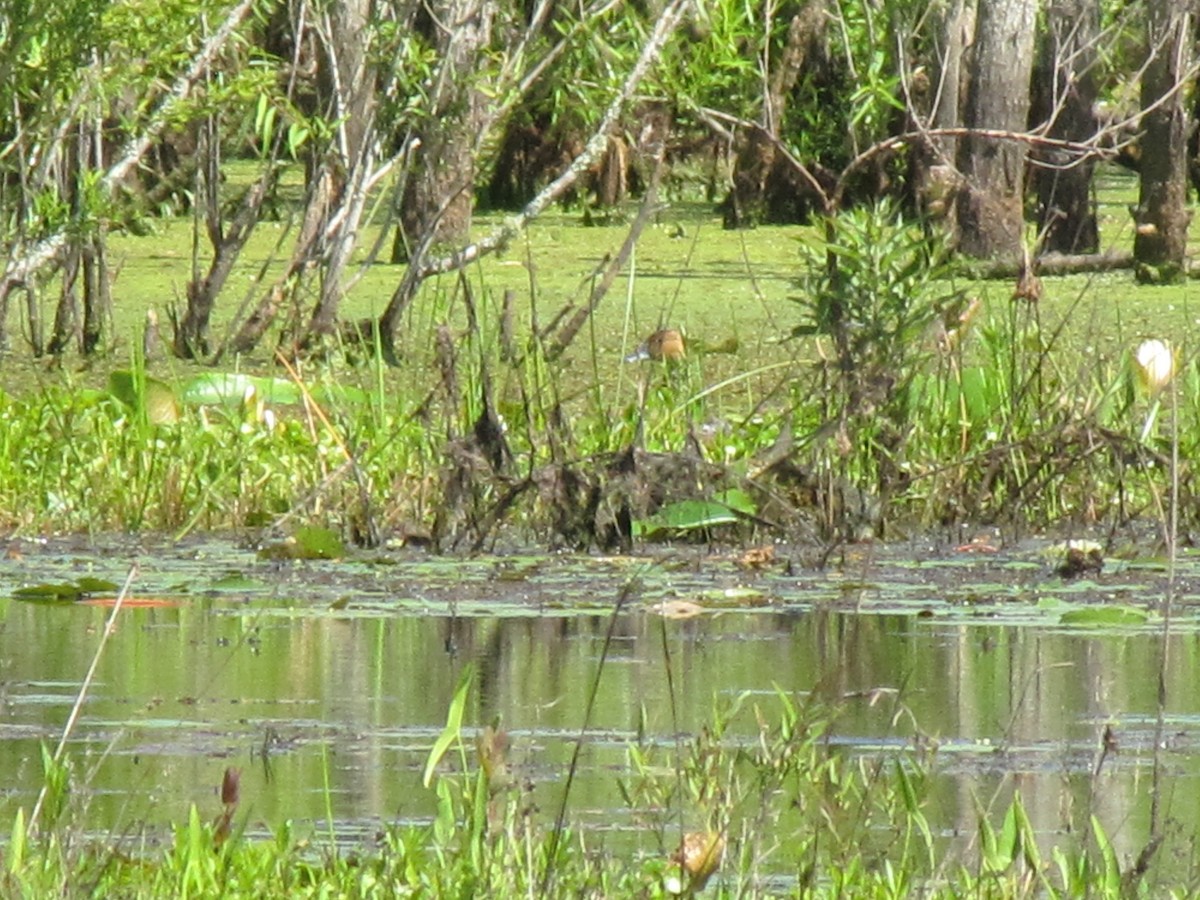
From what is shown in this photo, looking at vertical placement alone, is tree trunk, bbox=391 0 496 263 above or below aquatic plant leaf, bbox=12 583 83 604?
above

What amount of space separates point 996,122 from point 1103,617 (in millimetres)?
10707

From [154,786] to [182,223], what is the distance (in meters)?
15.0

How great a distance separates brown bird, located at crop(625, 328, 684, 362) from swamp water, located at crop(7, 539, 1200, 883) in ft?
3.01

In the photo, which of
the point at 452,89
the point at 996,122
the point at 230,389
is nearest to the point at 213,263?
the point at 452,89

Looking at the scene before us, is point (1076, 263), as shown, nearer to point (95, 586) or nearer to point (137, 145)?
point (137, 145)

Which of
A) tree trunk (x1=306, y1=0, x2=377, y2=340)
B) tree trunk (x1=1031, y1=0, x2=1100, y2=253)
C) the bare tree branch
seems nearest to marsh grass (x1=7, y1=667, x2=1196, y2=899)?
the bare tree branch

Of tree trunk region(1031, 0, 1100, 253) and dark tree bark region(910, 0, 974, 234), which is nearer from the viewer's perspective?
dark tree bark region(910, 0, 974, 234)

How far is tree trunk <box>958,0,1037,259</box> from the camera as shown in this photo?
15586 millimetres

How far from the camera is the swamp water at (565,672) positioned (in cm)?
390

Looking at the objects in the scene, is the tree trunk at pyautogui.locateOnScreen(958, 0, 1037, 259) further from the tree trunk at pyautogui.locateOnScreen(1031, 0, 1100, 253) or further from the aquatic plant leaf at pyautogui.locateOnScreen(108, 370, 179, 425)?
the aquatic plant leaf at pyautogui.locateOnScreen(108, 370, 179, 425)

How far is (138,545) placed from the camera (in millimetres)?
6930

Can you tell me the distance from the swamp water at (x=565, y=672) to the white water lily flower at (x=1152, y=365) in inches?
35.0

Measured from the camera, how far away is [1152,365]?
7.48 metres

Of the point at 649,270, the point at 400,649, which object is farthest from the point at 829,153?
the point at 400,649
